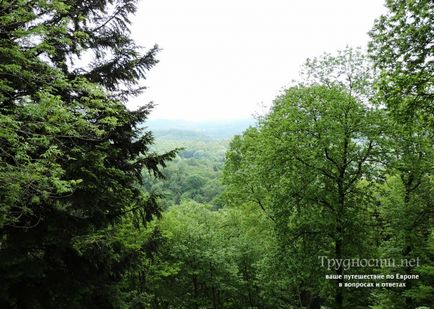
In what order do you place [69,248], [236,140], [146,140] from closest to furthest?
1. [69,248]
2. [146,140]
3. [236,140]

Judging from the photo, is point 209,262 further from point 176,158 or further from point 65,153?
point 65,153

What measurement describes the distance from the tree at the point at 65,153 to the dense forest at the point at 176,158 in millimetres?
47

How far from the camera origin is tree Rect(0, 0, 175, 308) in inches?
237

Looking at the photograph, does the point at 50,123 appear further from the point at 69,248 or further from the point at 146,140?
the point at 146,140

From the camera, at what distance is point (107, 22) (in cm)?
1054

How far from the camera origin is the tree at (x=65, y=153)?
602cm

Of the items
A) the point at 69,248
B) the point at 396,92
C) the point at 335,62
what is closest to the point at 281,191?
the point at 335,62

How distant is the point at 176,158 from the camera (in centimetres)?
1294

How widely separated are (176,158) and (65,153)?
503 centimetres

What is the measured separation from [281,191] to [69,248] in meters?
8.83

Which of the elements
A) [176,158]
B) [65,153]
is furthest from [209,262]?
[65,153]

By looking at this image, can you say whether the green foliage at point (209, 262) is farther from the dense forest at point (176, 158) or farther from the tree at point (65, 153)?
the tree at point (65, 153)

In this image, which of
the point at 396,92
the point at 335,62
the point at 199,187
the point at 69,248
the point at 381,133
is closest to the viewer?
the point at 396,92

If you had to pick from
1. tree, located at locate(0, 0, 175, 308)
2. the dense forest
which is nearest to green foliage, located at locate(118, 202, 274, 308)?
the dense forest
